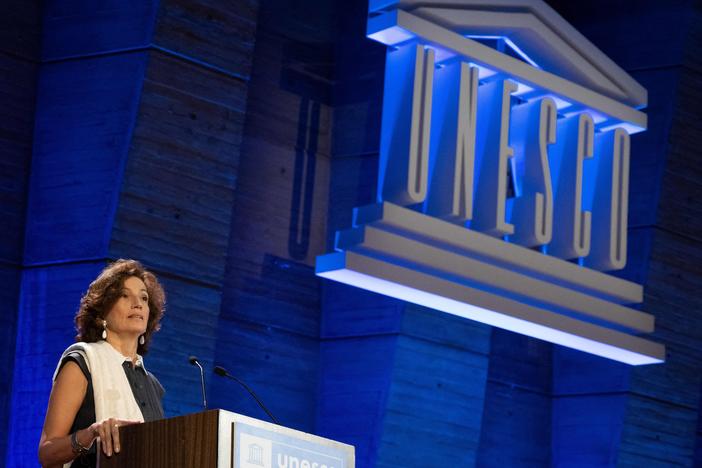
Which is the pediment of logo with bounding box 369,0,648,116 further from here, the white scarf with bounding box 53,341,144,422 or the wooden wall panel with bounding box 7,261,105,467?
the white scarf with bounding box 53,341,144,422

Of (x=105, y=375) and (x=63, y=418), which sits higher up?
(x=105, y=375)

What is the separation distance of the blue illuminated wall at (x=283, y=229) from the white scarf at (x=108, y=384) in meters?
2.34

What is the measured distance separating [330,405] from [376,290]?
0.81 meters

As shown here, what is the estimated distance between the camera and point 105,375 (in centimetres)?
288

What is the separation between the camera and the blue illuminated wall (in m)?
5.41

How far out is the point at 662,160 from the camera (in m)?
7.77

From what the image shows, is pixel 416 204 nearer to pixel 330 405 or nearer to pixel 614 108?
pixel 330 405

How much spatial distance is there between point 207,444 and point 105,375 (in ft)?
1.42

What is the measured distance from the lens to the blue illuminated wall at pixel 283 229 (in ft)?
17.8

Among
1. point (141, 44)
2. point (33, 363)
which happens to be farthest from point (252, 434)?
point (141, 44)

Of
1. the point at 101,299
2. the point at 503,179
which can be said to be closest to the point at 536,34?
the point at 503,179

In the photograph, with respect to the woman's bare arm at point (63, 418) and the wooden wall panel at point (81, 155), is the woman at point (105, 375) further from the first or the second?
the wooden wall panel at point (81, 155)

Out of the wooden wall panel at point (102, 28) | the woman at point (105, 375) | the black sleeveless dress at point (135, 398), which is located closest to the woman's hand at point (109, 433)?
the woman at point (105, 375)

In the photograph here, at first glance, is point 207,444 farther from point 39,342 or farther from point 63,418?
point 39,342
